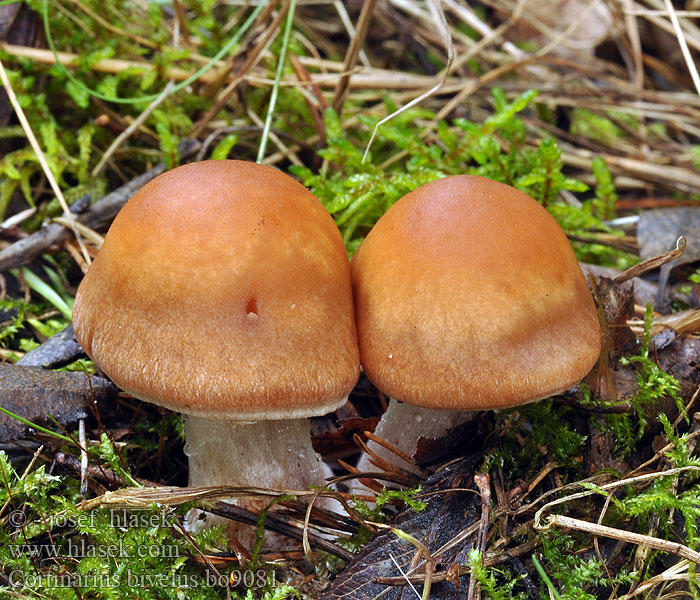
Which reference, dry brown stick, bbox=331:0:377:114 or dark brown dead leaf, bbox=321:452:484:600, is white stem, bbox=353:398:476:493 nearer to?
dark brown dead leaf, bbox=321:452:484:600

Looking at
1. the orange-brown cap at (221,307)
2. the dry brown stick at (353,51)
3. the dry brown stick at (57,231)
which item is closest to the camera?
the orange-brown cap at (221,307)

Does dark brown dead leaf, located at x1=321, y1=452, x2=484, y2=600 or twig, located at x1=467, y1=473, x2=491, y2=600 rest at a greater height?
A: twig, located at x1=467, y1=473, x2=491, y2=600

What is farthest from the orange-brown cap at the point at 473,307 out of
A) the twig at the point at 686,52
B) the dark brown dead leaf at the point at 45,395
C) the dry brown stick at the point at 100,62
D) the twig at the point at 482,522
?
the dry brown stick at the point at 100,62

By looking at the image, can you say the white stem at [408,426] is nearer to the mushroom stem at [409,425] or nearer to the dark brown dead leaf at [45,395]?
the mushroom stem at [409,425]

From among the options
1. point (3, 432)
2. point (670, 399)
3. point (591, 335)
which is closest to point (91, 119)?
point (3, 432)

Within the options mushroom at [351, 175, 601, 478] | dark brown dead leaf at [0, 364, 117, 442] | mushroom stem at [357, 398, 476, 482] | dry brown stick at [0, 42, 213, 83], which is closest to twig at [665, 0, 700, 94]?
mushroom at [351, 175, 601, 478]

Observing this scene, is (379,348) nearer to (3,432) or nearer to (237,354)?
(237,354)
